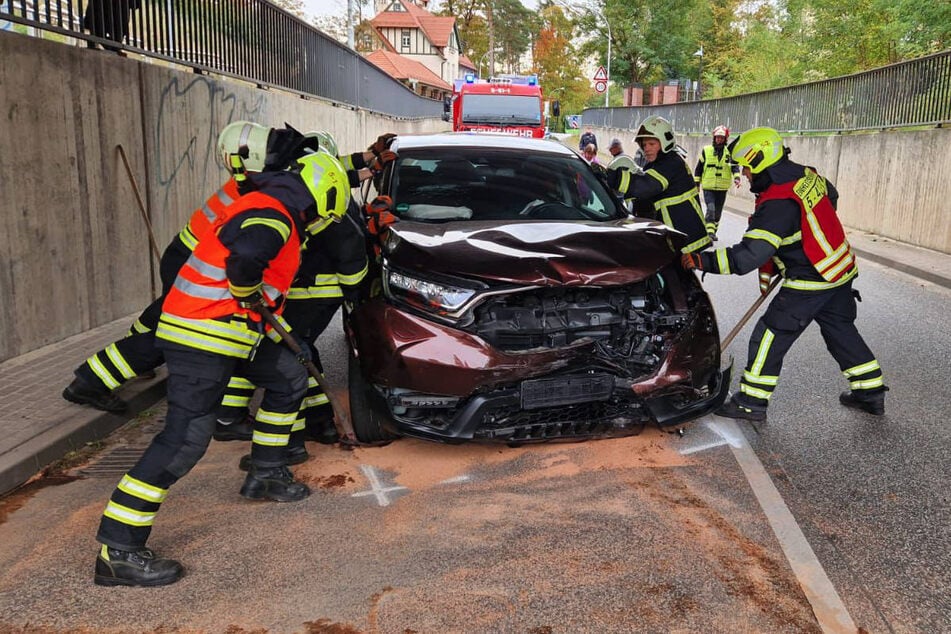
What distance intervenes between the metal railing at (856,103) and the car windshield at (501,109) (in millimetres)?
→ 6274

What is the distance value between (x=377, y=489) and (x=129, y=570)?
1.22m

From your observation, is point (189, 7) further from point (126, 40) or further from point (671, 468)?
point (671, 468)

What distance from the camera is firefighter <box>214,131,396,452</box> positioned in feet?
13.6

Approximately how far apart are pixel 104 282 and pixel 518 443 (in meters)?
4.47

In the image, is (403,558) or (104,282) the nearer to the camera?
(403,558)

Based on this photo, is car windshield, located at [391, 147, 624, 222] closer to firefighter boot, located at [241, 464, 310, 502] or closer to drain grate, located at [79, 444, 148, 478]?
firefighter boot, located at [241, 464, 310, 502]

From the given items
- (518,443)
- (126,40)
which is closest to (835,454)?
(518,443)

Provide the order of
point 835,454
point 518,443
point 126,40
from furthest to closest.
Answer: point 126,40
point 835,454
point 518,443

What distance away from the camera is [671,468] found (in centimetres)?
435

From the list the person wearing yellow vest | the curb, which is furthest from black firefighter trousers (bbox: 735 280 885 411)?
the curb

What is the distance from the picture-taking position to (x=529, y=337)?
4.17m

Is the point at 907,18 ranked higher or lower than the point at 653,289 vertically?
higher

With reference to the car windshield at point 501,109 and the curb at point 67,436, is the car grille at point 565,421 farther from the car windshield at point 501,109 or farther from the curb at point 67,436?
the car windshield at point 501,109

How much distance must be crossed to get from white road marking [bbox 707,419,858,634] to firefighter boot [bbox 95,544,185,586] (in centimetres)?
238
